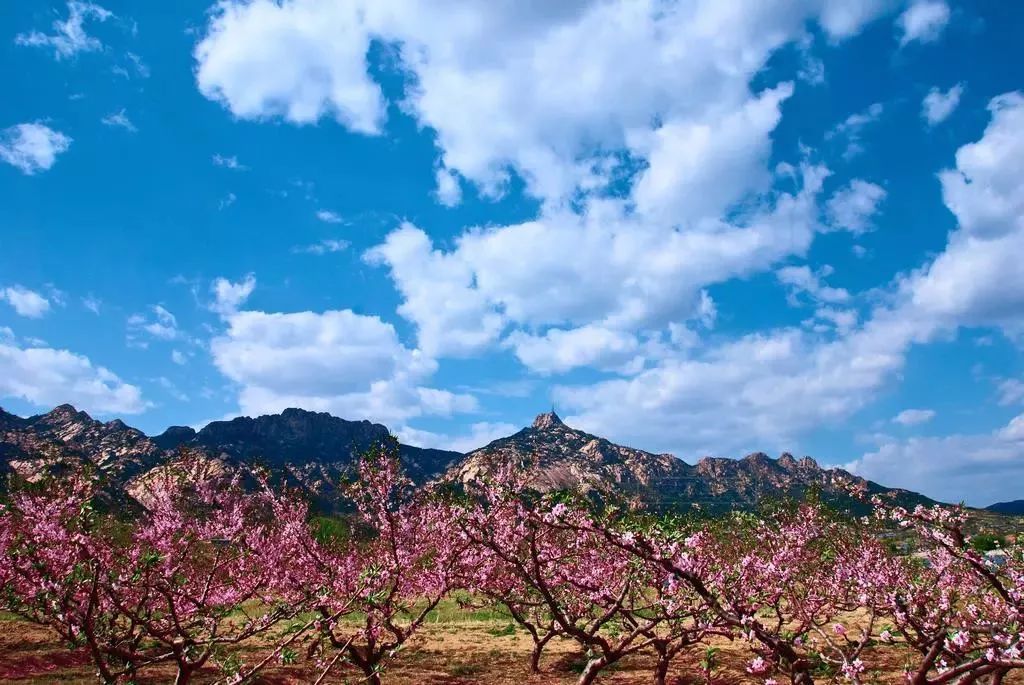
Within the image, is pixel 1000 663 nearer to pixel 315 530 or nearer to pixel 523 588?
pixel 523 588

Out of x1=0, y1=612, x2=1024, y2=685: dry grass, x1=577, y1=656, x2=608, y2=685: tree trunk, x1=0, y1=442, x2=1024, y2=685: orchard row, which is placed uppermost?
x1=0, y1=442, x2=1024, y2=685: orchard row

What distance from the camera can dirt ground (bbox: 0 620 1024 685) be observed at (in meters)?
17.9

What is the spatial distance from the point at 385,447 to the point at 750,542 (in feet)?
52.5

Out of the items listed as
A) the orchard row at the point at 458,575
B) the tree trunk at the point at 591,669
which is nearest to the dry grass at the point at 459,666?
the orchard row at the point at 458,575

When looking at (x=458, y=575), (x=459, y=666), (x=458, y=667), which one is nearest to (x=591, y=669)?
(x=458, y=575)

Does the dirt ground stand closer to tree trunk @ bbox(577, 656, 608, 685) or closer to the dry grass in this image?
the dry grass

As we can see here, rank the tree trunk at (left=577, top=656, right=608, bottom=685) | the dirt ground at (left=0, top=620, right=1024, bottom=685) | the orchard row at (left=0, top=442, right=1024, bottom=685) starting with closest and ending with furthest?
1. the orchard row at (left=0, top=442, right=1024, bottom=685)
2. the tree trunk at (left=577, top=656, right=608, bottom=685)
3. the dirt ground at (left=0, top=620, right=1024, bottom=685)

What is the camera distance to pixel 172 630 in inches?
535

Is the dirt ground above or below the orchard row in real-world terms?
below

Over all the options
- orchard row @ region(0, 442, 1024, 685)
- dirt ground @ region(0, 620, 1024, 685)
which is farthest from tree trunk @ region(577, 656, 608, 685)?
dirt ground @ region(0, 620, 1024, 685)

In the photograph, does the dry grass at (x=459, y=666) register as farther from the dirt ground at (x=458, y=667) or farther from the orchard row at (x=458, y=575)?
the orchard row at (x=458, y=575)

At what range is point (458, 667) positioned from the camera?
67.3 feet

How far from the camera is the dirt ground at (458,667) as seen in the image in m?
17.9

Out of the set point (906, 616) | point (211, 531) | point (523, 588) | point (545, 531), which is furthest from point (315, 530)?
point (906, 616)
